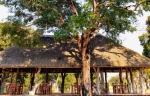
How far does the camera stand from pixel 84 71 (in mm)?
9430

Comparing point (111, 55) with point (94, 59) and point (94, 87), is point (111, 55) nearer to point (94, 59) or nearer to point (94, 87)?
point (94, 59)

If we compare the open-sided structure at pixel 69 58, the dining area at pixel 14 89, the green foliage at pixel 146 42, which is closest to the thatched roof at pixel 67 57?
the open-sided structure at pixel 69 58

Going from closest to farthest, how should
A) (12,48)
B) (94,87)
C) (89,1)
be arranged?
(89,1)
(94,87)
(12,48)

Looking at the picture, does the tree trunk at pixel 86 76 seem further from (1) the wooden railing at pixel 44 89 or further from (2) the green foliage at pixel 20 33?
(1) the wooden railing at pixel 44 89

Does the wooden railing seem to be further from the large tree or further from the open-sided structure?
the large tree

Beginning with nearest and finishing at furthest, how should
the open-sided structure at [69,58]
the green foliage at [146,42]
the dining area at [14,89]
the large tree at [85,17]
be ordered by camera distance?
the large tree at [85,17], the dining area at [14,89], the open-sided structure at [69,58], the green foliage at [146,42]

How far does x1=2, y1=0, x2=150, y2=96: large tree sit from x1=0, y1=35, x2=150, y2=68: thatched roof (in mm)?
2086

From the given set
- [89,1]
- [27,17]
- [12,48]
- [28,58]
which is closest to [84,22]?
[89,1]

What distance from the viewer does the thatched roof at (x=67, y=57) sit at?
11508mm

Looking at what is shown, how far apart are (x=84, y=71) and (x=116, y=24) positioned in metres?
2.78

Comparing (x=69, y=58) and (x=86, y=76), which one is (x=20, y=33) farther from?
(x=86, y=76)

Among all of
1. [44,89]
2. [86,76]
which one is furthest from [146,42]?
[44,89]

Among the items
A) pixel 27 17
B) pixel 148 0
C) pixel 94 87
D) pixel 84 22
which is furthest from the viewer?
pixel 94 87

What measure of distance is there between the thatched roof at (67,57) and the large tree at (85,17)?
2086mm
